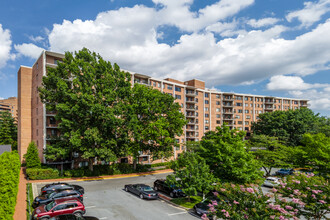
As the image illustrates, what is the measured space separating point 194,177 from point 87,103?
Result: 64.9 feet

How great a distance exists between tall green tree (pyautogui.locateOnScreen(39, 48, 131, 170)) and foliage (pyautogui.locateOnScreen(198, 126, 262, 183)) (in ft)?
55.2

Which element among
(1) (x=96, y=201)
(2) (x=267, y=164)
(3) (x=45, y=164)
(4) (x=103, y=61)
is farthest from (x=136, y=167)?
(2) (x=267, y=164)

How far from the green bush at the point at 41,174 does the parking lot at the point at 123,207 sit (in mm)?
3888

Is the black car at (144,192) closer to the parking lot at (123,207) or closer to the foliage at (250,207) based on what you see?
the parking lot at (123,207)

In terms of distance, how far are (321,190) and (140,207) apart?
15.9 metres

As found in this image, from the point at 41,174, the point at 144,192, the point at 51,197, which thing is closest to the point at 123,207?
the point at 144,192

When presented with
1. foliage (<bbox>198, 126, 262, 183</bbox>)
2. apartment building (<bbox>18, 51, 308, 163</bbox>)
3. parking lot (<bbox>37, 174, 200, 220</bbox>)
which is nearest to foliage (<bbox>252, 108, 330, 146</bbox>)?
apartment building (<bbox>18, 51, 308, 163</bbox>)

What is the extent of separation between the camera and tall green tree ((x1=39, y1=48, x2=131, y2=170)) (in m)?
30.4

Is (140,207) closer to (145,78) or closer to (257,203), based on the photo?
(257,203)

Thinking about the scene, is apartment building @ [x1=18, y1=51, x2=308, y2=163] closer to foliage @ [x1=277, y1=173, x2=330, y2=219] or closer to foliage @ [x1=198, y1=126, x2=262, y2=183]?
foliage @ [x1=198, y1=126, x2=262, y2=183]

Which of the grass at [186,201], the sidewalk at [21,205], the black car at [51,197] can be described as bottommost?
the grass at [186,201]

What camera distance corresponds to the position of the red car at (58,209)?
15.9 metres

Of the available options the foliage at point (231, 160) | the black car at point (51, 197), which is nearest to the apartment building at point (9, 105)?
the black car at point (51, 197)

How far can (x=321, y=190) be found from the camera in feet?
35.7
